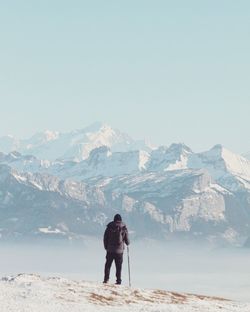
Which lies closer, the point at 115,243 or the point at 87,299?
the point at 87,299

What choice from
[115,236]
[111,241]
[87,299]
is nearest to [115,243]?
[111,241]

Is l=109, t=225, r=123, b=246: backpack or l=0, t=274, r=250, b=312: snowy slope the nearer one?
l=0, t=274, r=250, b=312: snowy slope

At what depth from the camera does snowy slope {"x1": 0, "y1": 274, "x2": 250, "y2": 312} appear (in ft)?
102

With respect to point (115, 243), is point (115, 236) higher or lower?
higher

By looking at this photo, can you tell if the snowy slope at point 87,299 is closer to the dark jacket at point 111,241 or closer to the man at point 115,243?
the man at point 115,243

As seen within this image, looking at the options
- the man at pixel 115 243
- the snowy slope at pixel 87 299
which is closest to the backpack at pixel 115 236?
the man at pixel 115 243

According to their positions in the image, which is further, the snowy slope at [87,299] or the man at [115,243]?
the man at [115,243]

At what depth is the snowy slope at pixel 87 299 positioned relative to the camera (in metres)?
31.0

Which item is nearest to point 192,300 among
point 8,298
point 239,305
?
point 239,305

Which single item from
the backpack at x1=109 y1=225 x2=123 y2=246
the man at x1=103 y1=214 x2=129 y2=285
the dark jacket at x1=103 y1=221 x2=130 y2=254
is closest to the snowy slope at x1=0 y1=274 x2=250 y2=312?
the man at x1=103 y1=214 x2=129 y2=285

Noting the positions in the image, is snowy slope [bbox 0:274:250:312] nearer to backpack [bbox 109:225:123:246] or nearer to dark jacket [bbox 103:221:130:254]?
dark jacket [bbox 103:221:130:254]

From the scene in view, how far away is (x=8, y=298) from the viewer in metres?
31.6

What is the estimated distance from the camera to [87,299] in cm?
3344

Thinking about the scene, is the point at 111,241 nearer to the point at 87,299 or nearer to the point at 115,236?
the point at 115,236
